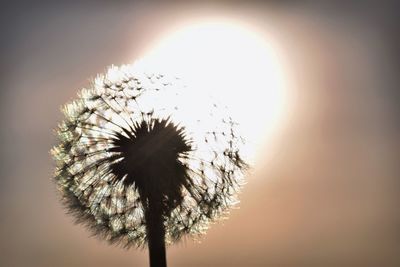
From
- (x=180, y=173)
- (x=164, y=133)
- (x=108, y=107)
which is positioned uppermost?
(x=108, y=107)

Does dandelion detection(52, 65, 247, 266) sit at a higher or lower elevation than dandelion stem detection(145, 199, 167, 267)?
higher

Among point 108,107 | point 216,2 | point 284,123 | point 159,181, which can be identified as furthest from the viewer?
point 216,2

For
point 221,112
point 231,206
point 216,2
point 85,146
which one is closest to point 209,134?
point 221,112

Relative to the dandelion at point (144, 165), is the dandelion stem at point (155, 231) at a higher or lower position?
lower

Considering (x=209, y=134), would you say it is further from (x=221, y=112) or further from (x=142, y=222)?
(x=142, y=222)

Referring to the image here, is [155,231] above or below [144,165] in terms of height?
below
